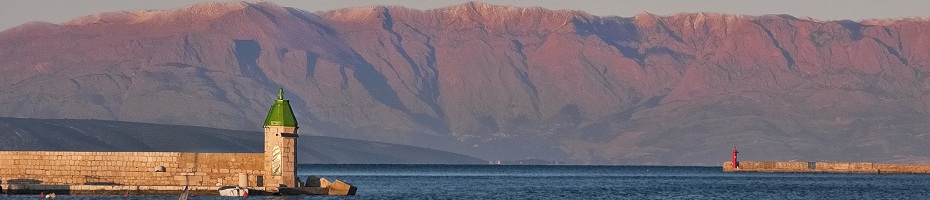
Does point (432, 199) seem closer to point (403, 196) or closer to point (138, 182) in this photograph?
point (403, 196)

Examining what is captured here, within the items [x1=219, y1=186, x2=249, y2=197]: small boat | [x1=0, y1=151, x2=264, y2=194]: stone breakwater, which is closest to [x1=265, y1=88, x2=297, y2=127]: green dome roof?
Result: [x1=0, y1=151, x2=264, y2=194]: stone breakwater

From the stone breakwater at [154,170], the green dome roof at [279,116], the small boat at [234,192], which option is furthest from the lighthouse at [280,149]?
the small boat at [234,192]

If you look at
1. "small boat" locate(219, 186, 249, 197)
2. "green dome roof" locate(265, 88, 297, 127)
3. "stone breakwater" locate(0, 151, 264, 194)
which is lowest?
"small boat" locate(219, 186, 249, 197)

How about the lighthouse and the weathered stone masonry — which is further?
the weathered stone masonry

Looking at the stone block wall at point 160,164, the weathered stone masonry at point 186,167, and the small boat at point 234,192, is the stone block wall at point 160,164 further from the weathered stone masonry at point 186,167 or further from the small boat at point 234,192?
the small boat at point 234,192

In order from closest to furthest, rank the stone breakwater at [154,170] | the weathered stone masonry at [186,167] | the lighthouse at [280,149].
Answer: the lighthouse at [280,149] → the weathered stone masonry at [186,167] → the stone breakwater at [154,170]

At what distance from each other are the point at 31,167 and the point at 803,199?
168 ft

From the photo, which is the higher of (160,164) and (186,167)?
(160,164)

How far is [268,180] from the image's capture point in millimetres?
88250

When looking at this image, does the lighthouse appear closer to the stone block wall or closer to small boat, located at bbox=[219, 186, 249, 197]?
the stone block wall

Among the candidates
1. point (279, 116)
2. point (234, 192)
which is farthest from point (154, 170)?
point (279, 116)

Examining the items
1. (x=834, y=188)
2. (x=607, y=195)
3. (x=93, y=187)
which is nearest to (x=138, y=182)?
(x=93, y=187)

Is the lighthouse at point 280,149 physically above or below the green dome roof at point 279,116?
below

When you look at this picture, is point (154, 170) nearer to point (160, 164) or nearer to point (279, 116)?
point (160, 164)
